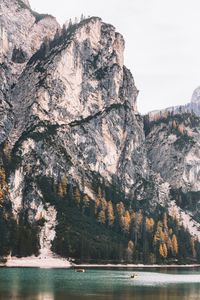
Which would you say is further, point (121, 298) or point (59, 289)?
point (59, 289)

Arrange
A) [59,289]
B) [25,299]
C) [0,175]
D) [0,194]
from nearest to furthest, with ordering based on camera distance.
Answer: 1. [25,299]
2. [0,194]
3. [0,175]
4. [59,289]

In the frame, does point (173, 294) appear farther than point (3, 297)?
Yes

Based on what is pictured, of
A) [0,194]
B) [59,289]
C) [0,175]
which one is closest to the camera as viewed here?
[0,194]

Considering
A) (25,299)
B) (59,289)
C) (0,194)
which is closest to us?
(25,299)

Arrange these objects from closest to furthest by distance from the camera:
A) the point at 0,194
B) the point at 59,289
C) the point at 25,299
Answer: the point at 25,299 < the point at 0,194 < the point at 59,289

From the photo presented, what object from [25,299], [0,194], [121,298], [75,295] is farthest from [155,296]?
[0,194]

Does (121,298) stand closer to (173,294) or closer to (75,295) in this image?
(75,295)

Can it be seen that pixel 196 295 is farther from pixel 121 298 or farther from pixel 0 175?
pixel 0 175

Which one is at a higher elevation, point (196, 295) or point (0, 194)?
point (0, 194)

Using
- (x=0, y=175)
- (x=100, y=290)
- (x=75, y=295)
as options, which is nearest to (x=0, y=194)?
(x=0, y=175)
